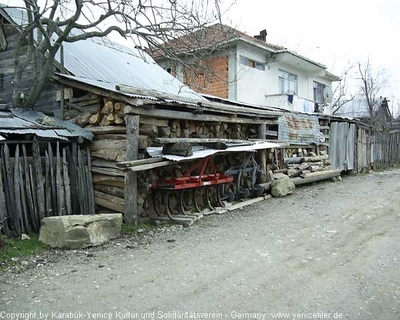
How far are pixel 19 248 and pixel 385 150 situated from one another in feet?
65.5

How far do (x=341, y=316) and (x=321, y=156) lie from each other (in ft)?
41.3

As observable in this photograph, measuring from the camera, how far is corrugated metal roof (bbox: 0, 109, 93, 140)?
730 centimetres

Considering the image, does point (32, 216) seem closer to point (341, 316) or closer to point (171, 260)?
point (171, 260)

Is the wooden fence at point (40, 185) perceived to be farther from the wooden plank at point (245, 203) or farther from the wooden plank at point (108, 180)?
the wooden plank at point (245, 203)

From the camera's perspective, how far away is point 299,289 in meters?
4.59

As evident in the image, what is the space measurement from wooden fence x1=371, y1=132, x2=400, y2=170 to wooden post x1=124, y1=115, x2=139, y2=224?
1628 centimetres

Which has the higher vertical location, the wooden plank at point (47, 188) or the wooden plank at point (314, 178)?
the wooden plank at point (47, 188)

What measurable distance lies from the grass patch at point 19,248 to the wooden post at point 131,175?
5.89 ft

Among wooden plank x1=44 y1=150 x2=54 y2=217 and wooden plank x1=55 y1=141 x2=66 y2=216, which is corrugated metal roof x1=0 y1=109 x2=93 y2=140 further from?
wooden plank x1=44 y1=150 x2=54 y2=217

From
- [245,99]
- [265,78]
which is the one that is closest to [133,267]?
[245,99]

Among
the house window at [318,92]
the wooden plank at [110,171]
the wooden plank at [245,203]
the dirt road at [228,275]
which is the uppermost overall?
the house window at [318,92]

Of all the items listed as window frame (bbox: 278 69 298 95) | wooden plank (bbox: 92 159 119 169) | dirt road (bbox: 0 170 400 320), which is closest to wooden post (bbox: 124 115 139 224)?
wooden plank (bbox: 92 159 119 169)

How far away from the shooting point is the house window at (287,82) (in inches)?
850

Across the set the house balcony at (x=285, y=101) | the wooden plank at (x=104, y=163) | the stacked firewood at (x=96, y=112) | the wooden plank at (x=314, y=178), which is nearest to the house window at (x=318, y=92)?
the house balcony at (x=285, y=101)
